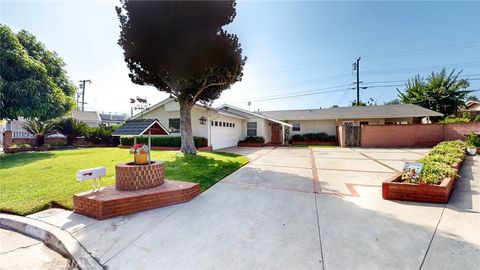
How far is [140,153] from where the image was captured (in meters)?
4.66

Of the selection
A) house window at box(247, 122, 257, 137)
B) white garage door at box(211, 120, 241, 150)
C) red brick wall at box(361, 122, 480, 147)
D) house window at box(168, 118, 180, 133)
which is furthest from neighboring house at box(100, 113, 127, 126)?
red brick wall at box(361, 122, 480, 147)

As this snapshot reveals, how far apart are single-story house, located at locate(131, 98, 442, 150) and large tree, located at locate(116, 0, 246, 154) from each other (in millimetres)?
4716

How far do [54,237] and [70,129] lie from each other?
1860 cm

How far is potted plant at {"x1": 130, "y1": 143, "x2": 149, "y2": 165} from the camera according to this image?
4594 millimetres

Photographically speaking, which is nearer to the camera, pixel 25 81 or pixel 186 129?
pixel 25 81

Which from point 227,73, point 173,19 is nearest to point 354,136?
point 227,73

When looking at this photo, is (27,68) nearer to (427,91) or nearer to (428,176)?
(428,176)

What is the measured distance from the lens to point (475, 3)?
9.19 metres

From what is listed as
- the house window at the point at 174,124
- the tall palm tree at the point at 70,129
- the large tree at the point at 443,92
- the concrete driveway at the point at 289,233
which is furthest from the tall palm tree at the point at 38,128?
the large tree at the point at 443,92

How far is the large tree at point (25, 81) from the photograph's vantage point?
10625 millimetres

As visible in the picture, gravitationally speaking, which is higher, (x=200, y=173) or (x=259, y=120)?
(x=259, y=120)

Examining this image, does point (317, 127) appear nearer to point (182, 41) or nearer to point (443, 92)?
Result: point (443, 92)

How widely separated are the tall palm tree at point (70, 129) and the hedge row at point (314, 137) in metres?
20.4

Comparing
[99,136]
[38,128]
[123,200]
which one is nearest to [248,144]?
[99,136]
